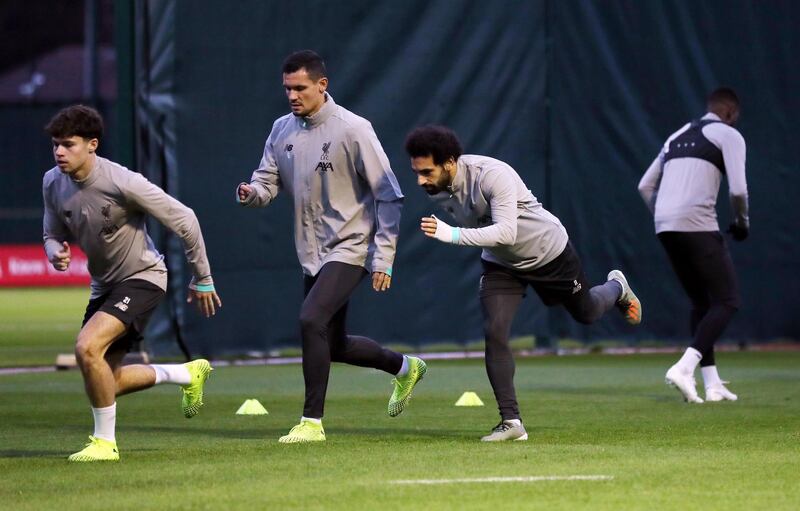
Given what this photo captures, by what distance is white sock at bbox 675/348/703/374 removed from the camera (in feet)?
35.4

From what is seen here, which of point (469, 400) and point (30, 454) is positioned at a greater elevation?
point (30, 454)

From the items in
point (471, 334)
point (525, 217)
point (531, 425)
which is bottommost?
point (471, 334)

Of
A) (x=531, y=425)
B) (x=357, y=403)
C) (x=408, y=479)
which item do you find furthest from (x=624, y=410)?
(x=408, y=479)

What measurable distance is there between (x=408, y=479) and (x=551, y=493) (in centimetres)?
70

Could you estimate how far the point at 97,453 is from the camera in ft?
25.0

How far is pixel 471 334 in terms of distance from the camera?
1595 cm

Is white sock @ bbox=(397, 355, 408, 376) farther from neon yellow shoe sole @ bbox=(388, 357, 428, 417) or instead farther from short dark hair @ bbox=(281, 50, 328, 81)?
short dark hair @ bbox=(281, 50, 328, 81)

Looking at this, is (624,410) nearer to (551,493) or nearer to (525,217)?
(525,217)

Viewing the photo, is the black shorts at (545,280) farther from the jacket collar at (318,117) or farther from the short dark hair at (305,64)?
the short dark hair at (305,64)

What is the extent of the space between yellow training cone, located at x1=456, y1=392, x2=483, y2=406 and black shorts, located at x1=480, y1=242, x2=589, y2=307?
6.08 feet

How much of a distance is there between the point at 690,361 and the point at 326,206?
3.36m

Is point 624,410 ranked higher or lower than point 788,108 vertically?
lower

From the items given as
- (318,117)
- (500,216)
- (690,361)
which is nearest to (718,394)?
(690,361)

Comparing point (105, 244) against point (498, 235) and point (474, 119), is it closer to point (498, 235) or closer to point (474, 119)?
point (498, 235)
